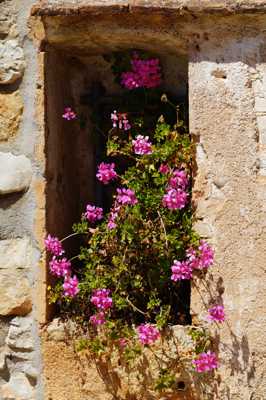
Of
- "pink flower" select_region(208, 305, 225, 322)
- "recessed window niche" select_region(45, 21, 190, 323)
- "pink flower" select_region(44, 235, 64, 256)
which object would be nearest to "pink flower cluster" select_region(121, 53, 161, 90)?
"recessed window niche" select_region(45, 21, 190, 323)

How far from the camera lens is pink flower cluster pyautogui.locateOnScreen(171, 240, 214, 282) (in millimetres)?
2730

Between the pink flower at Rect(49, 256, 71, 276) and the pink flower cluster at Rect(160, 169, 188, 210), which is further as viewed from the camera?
the pink flower at Rect(49, 256, 71, 276)

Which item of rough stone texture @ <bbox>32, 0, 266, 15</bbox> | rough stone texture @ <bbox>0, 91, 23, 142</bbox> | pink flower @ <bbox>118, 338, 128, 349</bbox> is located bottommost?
pink flower @ <bbox>118, 338, 128, 349</bbox>

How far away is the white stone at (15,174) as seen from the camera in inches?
114

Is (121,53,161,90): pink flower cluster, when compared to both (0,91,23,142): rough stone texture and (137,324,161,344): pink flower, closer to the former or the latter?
(0,91,23,142): rough stone texture

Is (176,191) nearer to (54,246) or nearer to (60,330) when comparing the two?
(54,246)

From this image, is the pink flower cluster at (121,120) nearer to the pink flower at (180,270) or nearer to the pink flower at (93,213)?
the pink flower at (93,213)

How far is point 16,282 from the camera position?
114 inches

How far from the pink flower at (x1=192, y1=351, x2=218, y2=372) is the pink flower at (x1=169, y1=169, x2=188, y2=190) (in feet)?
1.92

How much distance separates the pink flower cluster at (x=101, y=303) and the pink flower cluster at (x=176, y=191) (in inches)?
14.9

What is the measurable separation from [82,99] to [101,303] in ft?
3.00

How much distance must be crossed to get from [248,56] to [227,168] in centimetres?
40

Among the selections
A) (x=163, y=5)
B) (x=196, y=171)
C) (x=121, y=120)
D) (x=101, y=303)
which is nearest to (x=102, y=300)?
(x=101, y=303)

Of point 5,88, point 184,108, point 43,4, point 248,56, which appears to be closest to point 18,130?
point 5,88
